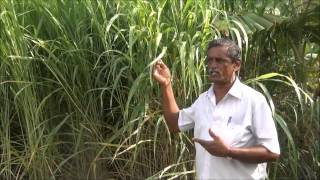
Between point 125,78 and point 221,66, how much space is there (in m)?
0.97

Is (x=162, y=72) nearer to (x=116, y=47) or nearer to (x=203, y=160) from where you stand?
(x=203, y=160)

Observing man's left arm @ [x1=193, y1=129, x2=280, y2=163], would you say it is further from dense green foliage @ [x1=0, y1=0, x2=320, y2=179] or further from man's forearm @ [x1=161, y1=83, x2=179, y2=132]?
dense green foliage @ [x1=0, y1=0, x2=320, y2=179]

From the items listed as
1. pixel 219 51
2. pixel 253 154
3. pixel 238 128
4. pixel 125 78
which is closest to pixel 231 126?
pixel 238 128

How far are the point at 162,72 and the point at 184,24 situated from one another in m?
0.55

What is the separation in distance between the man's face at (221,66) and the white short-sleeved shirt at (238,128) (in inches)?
1.8

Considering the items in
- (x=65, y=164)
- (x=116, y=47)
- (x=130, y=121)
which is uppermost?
(x=116, y=47)

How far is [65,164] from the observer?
3.14 m

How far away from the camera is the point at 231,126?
2.15m

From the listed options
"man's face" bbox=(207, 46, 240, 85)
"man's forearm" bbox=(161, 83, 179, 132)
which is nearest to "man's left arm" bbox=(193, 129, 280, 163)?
"man's face" bbox=(207, 46, 240, 85)

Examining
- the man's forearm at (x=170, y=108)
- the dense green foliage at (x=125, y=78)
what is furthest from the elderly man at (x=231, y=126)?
the dense green foliage at (x=125, y=78)

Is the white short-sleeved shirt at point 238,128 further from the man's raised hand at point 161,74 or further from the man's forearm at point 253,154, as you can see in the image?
the man's raised hand at point 161,74

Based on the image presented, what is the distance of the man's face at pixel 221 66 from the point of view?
218cm

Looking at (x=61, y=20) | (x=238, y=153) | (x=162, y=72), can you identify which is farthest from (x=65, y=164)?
(x=238, y=153)

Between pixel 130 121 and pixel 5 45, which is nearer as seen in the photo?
pixel 130 121
